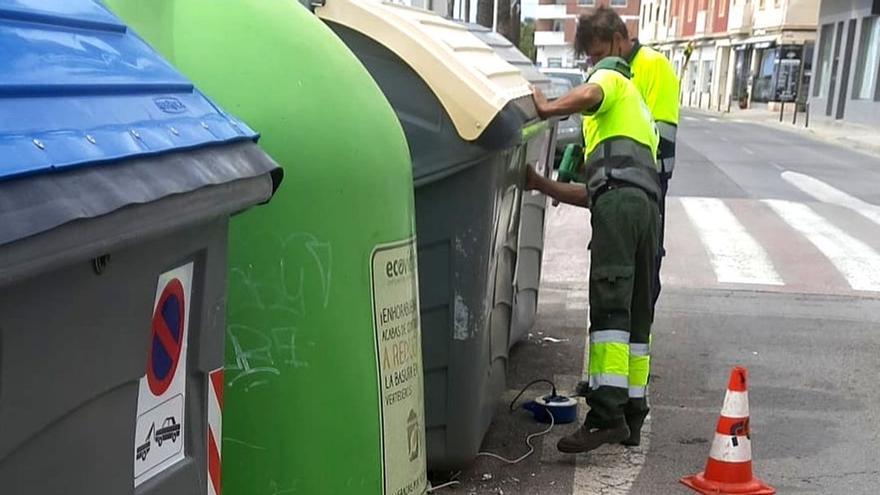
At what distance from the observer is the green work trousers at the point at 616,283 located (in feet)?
13.7

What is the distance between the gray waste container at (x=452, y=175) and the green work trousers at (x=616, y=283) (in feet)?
1.50

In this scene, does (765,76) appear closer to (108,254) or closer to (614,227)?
(614,227)

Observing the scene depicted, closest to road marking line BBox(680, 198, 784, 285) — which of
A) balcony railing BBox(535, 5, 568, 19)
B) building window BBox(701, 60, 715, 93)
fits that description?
building window BBox(701, 60, 715, 93)

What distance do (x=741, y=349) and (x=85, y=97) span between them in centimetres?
559

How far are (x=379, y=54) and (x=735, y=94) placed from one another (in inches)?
2071

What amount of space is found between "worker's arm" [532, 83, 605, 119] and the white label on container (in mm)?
1628

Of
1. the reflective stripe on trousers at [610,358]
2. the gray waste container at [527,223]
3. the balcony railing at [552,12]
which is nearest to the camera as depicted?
the reflective stripe on trousers at [610,358]

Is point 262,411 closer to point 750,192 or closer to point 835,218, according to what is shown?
point 835,218

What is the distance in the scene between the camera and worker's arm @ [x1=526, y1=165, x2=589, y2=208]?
4.57 metres

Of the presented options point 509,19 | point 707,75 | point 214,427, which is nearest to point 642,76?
point 214,427

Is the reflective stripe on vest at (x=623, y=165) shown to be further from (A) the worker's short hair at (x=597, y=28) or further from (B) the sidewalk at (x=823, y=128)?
(B) the sidewalk at (x=823, y=128)

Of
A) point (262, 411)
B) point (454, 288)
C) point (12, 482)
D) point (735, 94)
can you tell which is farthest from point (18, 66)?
point (735, 94)

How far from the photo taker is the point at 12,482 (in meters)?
1.30

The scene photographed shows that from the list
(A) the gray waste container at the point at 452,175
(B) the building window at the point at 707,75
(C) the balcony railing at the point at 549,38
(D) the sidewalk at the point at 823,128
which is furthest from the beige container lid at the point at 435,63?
(C) the balcony railing at the point at 549,38
